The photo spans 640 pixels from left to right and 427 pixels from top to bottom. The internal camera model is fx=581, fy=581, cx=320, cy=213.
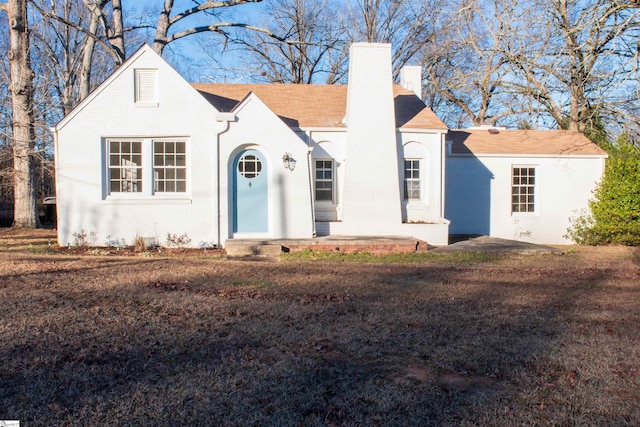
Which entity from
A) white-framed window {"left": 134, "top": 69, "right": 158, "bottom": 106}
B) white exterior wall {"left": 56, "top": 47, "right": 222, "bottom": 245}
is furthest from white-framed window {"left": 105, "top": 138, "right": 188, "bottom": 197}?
white-framed window {"left": 134, "top": 69, "right": 158, "bottom": 106}

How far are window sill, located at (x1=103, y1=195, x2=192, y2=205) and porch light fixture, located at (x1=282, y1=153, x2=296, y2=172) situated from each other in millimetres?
2675

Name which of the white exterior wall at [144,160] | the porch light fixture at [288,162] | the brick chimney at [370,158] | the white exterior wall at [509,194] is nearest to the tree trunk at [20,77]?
the white exterior wall at [144,160]

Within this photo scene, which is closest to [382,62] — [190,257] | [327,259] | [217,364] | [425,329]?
[327,259]

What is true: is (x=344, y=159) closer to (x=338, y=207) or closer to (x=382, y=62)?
(x=338, y=207)

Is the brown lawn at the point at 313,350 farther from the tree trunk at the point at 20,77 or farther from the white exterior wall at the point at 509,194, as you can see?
the tree trunk at the point at 20,77

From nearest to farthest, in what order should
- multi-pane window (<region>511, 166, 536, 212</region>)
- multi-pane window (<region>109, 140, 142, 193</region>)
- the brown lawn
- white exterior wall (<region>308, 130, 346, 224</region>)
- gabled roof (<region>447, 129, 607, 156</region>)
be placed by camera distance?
the brown lawn, multi-pane window (<region>109, 140, 142, 193</region>), white exterior wall (<region>308, 130, 346, 224</region>), gabled roof (<region>447, 129, 607, 156</region>), multi-pane window (<region>511, 166, 536, 212</region>)

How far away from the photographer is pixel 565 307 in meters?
8.22

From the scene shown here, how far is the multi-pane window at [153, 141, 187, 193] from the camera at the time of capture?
15.3 metres

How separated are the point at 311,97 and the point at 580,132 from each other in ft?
34.2

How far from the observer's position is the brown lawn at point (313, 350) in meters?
4.33

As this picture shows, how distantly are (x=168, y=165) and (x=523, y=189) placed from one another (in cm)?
1210

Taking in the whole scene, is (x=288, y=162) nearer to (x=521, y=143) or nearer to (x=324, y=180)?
(x=324, y=180)

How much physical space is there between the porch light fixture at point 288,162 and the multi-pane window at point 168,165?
262 cm

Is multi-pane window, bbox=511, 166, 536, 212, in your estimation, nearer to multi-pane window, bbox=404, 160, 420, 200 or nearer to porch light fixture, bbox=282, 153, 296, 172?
multi-pane window, bbox=404, 160, 420, 200
